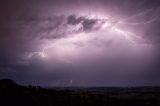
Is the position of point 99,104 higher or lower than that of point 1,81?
lower

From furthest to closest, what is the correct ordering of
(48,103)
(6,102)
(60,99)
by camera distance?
(60,99)
(48,103)
(6,102)

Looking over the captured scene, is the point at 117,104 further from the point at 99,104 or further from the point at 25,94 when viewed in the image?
the point at 25,94

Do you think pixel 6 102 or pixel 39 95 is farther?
pixel 39 95

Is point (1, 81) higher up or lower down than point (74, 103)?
higher up

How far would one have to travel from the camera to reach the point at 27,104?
58406 mm

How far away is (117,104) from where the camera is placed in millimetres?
76938

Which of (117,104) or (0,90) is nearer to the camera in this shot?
(0,90)

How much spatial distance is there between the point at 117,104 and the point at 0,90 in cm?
3810

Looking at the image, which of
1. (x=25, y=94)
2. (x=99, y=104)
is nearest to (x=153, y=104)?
(x=99, y=104)

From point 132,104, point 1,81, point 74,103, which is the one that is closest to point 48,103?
point 74,103

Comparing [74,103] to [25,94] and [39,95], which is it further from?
[25,94]

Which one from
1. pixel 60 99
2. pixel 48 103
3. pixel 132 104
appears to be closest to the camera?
pixel 48 103

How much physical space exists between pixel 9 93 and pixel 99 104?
28.4 metres

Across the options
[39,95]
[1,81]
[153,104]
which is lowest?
[153,104]
